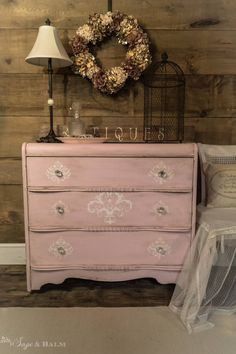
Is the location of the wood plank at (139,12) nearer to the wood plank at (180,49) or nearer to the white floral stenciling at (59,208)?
the wood plank at (180,49)

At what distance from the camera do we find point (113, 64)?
2.35 meters

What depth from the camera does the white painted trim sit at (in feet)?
8.11

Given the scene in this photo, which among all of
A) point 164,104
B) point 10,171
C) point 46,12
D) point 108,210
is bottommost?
point 108,210

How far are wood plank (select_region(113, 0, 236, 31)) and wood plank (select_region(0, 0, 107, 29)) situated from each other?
0.20 metres

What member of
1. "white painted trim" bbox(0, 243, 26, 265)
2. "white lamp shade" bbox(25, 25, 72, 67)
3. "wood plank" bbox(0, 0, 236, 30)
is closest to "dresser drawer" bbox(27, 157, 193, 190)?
"white lamp shade" bbox(25, 25, 72, 67)

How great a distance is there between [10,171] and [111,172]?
2.91 ft

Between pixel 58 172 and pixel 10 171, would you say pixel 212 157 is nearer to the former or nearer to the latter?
pixel 58 172

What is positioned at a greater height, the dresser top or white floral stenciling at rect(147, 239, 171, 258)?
the dresser top

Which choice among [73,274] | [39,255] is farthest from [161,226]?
[39,255]

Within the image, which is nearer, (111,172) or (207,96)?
(111,172)

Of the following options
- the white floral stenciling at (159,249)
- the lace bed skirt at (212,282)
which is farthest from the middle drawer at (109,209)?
the lace bed skirt at (212,282)

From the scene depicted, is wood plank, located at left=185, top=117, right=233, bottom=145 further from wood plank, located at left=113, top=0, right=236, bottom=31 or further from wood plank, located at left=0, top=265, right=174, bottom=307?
wood plank, located at left=0, top=265, right=174, bottom=307

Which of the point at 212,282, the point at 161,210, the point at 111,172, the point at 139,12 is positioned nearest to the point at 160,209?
the point at 161,210

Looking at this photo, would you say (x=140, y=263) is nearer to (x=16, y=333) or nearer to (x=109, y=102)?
(x=16, y=333)
